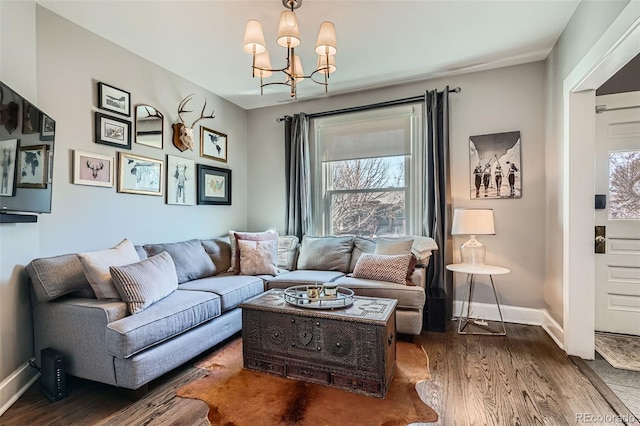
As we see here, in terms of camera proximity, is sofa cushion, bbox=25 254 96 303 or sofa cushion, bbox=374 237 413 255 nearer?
sofa cushion, bbox=25 254 96 303

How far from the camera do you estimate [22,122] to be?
1.89 meters

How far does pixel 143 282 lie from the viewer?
220cm

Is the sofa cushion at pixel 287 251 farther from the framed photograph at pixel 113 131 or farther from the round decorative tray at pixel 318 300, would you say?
the framed photograph at pixel 113 131

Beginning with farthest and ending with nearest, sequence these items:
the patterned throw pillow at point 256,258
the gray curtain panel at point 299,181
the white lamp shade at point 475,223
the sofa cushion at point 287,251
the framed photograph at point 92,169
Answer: the gray curtain panel at point 299,181
the sofa cushion at point 287,251
the patterned throw pillow at point 256,258
the white lamp shade at point 475,223
the framed photograph at point 92,169

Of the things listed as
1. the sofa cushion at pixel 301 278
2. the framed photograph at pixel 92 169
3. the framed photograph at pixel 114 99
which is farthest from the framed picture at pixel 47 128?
the sofa cushion at pixel 301 278

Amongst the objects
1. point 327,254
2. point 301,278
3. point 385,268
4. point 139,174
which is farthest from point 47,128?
point 385,268

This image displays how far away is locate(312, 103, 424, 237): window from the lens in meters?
3.76

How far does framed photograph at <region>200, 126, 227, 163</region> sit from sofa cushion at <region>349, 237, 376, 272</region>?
81.5 inches

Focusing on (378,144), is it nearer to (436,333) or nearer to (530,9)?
(530,9)

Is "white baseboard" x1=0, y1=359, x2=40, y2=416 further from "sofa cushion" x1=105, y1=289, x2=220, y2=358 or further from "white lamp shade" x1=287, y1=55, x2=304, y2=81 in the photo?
"white lamp shade" x1=287, y1=55, x2=304, y2=81

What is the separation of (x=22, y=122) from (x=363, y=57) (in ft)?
8.87

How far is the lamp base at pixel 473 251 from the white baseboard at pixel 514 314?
51 centimetres

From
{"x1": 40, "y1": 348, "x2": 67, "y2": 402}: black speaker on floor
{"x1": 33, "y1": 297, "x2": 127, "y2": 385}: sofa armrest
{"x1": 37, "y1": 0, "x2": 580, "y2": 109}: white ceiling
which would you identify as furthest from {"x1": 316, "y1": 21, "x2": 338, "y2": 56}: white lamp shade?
{"x1": 40, "y1": 348, "x2": 67, "y2": 402}: black speaker on floor

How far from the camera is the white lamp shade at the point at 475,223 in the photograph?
301 cm
